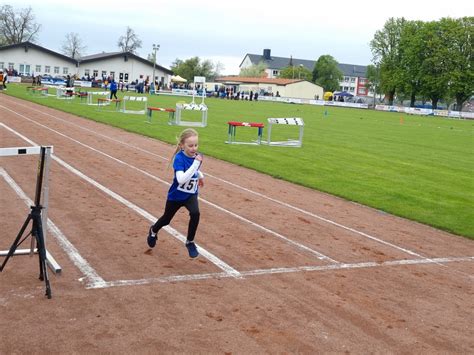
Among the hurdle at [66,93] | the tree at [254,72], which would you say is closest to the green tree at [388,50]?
the tree at [254,72]

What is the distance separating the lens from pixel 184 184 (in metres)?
7.52

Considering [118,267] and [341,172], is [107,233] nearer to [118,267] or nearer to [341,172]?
[118,267]

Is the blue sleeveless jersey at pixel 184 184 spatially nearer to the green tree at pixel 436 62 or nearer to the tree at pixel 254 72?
the green tree at pixel 436 62

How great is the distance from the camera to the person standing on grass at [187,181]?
24.2 feet

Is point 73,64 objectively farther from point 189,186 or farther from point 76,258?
point 76,258

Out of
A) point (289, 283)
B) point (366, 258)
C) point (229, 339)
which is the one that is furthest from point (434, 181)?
point (229, 339)

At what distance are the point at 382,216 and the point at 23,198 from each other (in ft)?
21.7

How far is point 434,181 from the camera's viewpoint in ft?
53.6

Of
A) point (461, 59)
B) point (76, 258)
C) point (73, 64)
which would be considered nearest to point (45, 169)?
point (76, 258)

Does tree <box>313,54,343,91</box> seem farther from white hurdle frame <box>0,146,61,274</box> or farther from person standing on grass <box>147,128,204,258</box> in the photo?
white hurdle frame <box>0,146,61,274</box>

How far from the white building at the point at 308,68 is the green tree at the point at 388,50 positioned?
56180 mm

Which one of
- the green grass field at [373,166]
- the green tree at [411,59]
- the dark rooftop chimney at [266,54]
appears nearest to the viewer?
the green grass field at [373,166]

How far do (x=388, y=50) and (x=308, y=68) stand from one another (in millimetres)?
63422

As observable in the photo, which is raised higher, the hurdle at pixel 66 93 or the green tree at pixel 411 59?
the green tree at pixel 411 59
